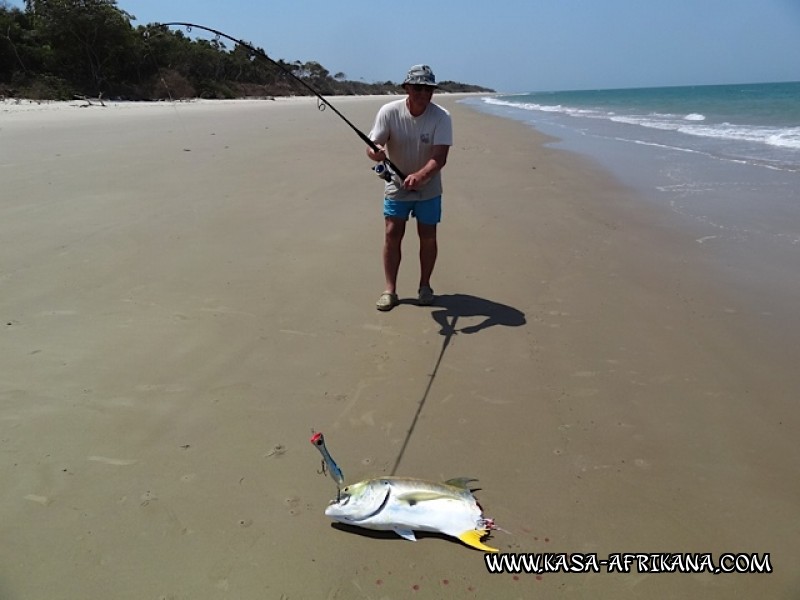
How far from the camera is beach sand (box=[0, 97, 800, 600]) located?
6.21 feet

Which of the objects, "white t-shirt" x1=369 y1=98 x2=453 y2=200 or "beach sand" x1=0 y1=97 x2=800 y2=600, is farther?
"white t-shirt" x1=369 y1=98 x2=453 y2=200

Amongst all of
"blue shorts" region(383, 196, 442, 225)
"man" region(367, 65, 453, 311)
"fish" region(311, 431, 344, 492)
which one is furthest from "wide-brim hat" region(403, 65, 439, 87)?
"fish" region(311, 431, 344, 492)

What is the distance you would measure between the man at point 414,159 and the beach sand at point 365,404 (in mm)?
342

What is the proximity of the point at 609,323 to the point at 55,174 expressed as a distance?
23.5ft

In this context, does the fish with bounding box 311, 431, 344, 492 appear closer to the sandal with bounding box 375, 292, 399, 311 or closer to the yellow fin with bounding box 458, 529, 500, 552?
the yellow fin with bounding box 458, 529, 500, 552

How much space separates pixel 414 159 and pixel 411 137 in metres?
0.15

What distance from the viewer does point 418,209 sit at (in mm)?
3918

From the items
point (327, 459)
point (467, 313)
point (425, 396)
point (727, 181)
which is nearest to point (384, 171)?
point (467, 313)

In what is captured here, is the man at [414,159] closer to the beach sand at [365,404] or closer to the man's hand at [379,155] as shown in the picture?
the man's hand at [379,155]

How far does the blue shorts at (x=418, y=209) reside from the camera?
3.89 meters

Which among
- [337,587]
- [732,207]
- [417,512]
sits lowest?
[337,587]

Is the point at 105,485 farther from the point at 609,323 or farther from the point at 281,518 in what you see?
the point at 609,323

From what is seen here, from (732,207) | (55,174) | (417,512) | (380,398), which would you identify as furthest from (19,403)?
(732,207)

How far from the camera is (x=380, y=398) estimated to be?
2.81 m
